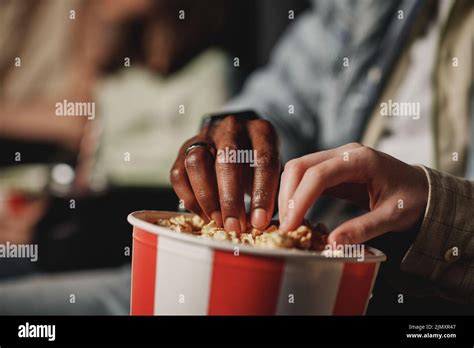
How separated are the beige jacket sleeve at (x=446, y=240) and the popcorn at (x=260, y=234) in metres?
0.14

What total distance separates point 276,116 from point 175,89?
65cm

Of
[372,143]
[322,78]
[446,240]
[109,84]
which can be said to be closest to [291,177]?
[446,240]

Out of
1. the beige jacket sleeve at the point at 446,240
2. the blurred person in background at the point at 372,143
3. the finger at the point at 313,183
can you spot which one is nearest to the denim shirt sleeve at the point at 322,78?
the blurred person in background at the point at 372,143

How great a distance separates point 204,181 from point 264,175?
6cm

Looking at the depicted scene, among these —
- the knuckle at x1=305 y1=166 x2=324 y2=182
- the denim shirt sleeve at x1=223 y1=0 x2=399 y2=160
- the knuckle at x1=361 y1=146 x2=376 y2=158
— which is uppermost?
the denim shirt sleeve at x1=223 y1=0 x2=399 y2=160

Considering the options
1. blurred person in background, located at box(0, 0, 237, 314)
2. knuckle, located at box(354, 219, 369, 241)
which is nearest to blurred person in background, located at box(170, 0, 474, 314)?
knuckle, located at box(354, 219, 369, 241)

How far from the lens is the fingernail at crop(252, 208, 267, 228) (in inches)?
19.6

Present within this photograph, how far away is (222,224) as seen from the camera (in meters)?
0.52

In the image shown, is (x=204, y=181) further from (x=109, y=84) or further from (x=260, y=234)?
(x=109, y=84)

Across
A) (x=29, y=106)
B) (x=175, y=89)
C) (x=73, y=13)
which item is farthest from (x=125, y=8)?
(x=29, y=106)

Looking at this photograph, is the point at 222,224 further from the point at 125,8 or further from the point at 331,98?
the point at 125,8

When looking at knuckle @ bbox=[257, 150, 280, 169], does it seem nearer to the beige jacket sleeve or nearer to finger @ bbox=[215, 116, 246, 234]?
finger @ bbox=[215, 116, 246, 234]

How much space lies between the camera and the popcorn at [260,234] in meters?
0.44

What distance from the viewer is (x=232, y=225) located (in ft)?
1.61
